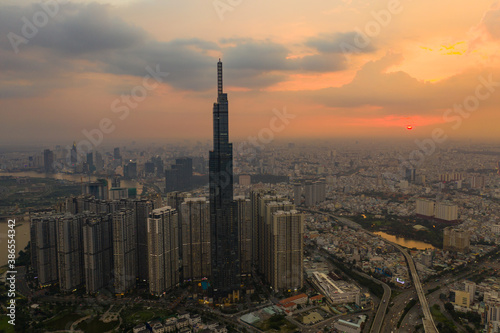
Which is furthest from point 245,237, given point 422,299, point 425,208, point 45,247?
point 425,208

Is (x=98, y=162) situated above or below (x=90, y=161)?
below

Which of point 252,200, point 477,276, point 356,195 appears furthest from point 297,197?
point 477,276

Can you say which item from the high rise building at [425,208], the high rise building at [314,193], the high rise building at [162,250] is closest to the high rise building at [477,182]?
the high rise building at [425,208]

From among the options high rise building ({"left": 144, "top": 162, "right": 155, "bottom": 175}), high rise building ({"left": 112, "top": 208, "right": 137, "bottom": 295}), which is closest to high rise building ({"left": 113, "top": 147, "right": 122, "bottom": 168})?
high rise building ({"left": 144, "top": 162, "right": 155, "bottom": 175})

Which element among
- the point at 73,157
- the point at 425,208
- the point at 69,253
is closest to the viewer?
the point at 69,253

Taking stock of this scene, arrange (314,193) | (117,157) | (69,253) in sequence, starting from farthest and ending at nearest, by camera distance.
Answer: (117,157)
(314,193)
(69,253)

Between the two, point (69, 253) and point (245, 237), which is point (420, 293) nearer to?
point (245, 237)

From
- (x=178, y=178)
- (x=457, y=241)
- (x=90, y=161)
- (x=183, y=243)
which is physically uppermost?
(x=90, y=161)
